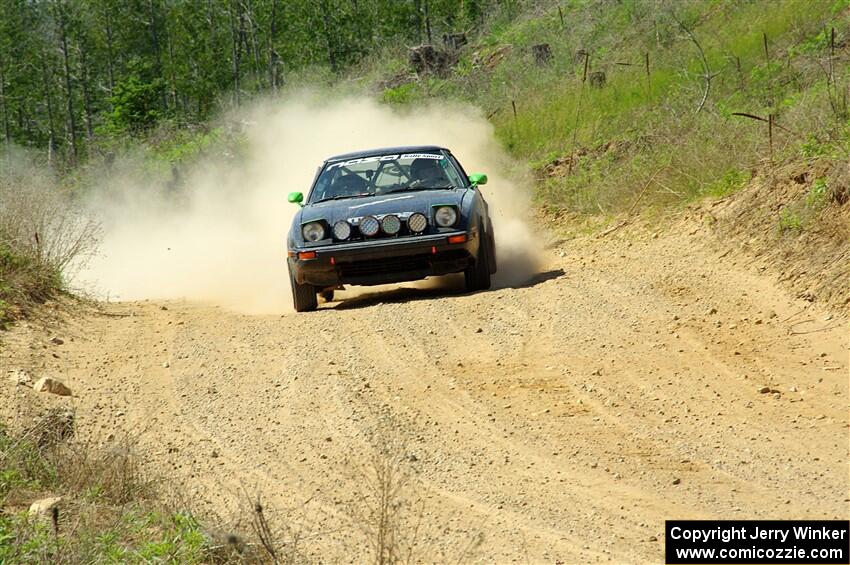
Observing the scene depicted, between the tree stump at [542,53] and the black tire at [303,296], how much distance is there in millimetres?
14755

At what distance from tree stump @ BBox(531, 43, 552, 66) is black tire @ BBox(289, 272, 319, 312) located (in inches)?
581

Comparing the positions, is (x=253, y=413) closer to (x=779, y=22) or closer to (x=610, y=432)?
(x=610, y=432)

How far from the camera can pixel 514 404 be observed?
23.9 ft

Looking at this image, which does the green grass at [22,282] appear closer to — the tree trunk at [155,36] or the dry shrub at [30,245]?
the dry shrub at [30,245]

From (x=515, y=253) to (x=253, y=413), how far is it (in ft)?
22.7

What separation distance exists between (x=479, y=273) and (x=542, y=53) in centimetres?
1532

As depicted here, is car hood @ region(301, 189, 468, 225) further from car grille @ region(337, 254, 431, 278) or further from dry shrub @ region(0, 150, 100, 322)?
dry shrub @ region(0, 150, 100, 322)

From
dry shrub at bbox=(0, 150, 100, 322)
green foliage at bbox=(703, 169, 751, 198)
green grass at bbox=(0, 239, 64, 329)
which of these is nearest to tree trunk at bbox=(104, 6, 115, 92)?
dry shrub at bbox=(0, 150, 100, 322)

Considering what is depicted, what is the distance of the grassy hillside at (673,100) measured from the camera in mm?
13523

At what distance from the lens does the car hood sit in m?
11.0

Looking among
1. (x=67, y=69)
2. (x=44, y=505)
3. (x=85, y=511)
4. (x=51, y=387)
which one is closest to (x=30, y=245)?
(x=51, y=387)

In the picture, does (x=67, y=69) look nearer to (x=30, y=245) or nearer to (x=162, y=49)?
(x=162, y=49)

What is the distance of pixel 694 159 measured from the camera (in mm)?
13977

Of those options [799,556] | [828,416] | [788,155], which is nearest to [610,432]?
[828,416]
